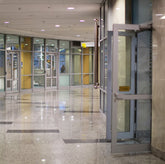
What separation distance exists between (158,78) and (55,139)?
8.49 feet

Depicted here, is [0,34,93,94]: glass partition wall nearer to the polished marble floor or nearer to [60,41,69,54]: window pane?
[60,41,69,54]: window pane

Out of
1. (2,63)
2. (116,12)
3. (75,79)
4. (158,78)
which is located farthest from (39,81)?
(158,78)

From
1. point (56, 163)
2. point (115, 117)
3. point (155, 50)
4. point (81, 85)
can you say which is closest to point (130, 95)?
point (115, 117)

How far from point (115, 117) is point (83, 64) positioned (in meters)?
19.3

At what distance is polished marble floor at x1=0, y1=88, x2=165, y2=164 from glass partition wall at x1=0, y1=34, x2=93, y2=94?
7.78 m

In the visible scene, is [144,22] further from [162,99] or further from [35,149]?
[35,149]

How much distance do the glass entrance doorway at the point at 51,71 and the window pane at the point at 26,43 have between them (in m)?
1.76

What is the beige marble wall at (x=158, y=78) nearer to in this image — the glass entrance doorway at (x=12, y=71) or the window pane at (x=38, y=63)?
the glass entrance doorway at (x=12, y=71)

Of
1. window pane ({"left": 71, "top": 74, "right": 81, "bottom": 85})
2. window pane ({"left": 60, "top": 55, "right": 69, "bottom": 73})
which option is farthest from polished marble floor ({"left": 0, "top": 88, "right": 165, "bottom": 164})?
window pane ({"left": 71, "top": 74, "right": 81, "bottom": 85})

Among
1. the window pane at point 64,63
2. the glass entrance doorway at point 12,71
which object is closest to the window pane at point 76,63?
the window pane at point 64,63

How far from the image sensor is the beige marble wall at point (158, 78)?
5410mm

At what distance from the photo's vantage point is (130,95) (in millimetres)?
5852

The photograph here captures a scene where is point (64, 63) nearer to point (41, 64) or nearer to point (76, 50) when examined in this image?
point (76, 50)

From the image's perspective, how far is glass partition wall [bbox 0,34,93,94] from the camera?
726 inches
